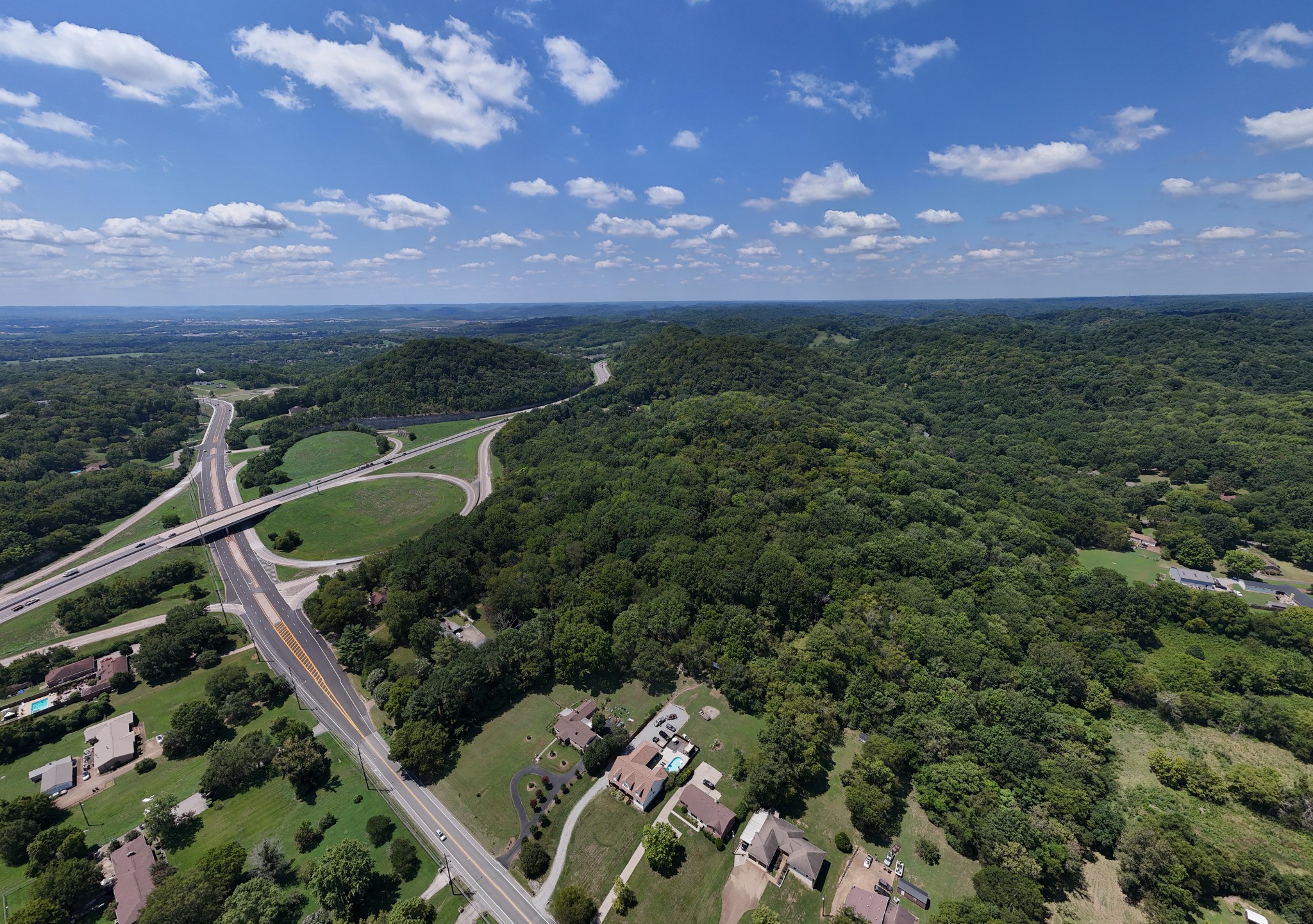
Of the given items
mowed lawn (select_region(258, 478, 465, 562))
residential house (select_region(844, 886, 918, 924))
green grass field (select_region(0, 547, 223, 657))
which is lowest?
residential house (select_region(844, 886, 918, 924))

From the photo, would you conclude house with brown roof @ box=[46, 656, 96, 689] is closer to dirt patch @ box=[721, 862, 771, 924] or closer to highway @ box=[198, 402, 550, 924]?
highway @ box=[198, 402, 550, 924]

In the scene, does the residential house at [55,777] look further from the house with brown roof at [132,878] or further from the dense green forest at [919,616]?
the dense green forest at [919,616]

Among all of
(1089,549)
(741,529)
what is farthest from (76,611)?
(1089,549)

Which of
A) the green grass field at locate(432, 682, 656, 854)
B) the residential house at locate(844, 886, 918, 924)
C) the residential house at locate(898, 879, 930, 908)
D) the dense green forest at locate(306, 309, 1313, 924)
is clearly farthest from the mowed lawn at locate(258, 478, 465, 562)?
the residential house at locate(898, 879, 930, 908)

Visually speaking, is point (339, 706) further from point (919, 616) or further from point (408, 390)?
point (408, 390)

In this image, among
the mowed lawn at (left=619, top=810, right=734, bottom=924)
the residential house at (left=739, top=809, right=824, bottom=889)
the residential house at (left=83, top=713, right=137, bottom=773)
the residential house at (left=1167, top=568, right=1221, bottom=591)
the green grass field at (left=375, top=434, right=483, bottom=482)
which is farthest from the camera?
the green grass field at (left=375, top=434, right=483, bottom=482)

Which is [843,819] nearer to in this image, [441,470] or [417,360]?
[441,470]

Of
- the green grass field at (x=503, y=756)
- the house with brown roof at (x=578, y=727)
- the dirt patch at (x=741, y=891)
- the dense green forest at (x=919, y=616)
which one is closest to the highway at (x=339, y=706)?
the green grass field at (x=503, y=756)

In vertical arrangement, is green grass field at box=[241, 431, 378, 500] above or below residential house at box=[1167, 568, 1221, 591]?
above
